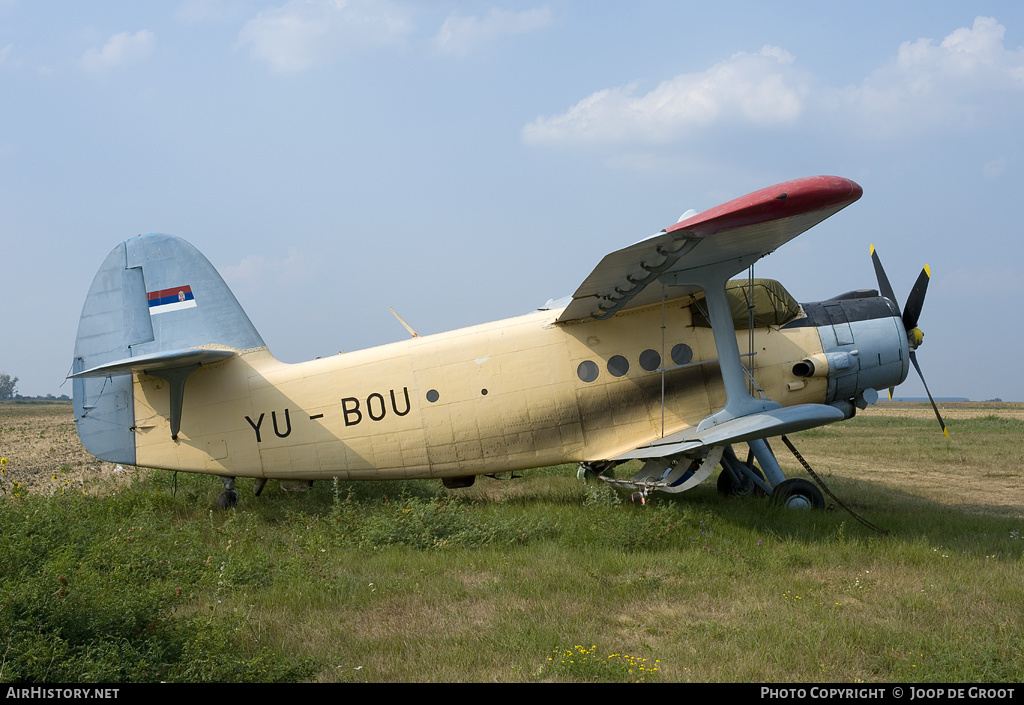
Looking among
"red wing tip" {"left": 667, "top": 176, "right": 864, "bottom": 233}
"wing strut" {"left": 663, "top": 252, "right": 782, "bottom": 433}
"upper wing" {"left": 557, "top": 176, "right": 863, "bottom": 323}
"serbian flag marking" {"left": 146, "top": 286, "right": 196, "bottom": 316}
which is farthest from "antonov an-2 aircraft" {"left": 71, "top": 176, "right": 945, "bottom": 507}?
"red wing tip" {"left": 667, "top": 176, "right": 864, "bottom": 233}

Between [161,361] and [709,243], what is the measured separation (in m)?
6.47

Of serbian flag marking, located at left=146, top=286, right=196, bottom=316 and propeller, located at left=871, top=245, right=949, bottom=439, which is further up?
serbian flag marking, located at left=146, top=286, right=196, bottom=316

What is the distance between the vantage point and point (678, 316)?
8.73 meters

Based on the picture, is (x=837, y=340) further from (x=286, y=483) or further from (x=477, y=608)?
(x=286, y=483)

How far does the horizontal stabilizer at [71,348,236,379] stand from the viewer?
721cm

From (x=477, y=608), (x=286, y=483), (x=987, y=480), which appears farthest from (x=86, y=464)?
(x=987, y=480)

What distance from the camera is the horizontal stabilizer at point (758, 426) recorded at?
Answer: 22.2 feet

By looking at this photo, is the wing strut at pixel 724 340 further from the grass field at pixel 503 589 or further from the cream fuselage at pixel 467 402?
the grass field at pixel 503 589

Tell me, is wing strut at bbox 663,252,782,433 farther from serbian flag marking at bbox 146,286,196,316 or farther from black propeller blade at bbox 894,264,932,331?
serbian flag marking at bbox 146,286,196,316

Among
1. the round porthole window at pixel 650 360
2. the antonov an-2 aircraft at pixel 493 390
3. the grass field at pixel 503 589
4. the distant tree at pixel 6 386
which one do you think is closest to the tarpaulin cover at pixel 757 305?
the antonov an-2 aircraft at pixel 493 390

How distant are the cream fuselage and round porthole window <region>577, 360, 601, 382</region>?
42mm

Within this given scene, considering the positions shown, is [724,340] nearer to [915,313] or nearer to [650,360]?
[650,360]

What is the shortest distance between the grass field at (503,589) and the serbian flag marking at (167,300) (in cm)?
267

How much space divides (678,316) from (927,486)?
665cm
